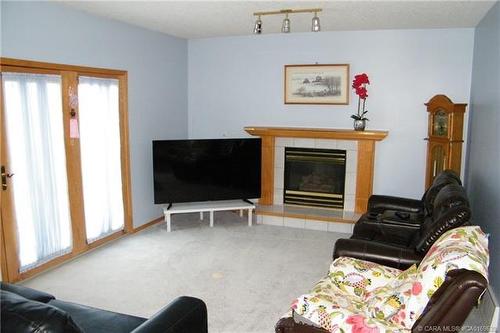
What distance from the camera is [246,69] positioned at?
5957 millimetres

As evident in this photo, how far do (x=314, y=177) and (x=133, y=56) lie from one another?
2.86 m

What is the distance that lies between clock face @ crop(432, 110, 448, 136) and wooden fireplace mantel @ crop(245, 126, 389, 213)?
0.60 metres

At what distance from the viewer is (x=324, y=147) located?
18.4 feet

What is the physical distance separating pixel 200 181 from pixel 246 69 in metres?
1.79

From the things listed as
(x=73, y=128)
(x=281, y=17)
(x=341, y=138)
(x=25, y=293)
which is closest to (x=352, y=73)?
(x=341, y=138)

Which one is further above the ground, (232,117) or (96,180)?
(232,117)

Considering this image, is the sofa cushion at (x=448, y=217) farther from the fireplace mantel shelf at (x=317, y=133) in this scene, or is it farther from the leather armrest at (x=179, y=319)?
the fireplace mantel shelf at (x=317, y=133)

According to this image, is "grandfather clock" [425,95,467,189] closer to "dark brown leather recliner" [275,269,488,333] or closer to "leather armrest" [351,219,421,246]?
"leather armrest" [351,219,421,246]

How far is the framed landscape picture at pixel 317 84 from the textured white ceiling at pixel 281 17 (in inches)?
21.3

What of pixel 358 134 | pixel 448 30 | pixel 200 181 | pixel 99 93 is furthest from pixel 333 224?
pixel 99 93

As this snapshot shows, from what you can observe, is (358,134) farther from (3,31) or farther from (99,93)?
(3,31)

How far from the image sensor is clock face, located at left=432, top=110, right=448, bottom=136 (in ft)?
15.2

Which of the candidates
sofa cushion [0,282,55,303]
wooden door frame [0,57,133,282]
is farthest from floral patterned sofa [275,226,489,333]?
→ wooden door frame [0,57,133,282]

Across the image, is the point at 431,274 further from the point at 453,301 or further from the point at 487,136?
the point at 487,136
